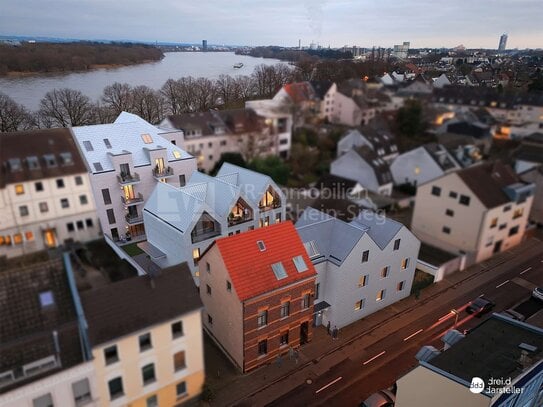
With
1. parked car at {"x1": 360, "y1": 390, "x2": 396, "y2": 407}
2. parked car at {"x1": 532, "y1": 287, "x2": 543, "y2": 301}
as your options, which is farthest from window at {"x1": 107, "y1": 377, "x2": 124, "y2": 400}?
parked car at {"x1": 532, "y1": 287, "x2": 543, "y2": 301}

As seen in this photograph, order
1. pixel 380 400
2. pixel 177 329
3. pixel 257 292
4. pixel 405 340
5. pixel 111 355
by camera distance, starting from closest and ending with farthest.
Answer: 1. pixel 111 355
2. pixel 177 329
3. pixel 380 400
4. pixel 257 292
5. pixel 405 340

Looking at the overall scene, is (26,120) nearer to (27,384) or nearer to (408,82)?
(27,384)

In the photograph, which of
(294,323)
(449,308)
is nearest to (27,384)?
(294,323)

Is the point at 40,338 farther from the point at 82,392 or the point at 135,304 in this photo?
the point at 135,304

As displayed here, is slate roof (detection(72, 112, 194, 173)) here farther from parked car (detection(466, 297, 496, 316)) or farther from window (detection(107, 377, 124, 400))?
parked car (detection(466, 297, 496, 316))

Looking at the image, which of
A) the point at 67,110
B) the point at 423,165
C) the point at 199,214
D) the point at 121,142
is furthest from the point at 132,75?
the point at 423,165
